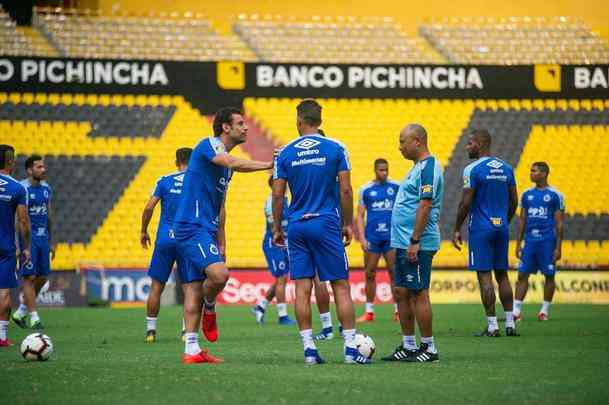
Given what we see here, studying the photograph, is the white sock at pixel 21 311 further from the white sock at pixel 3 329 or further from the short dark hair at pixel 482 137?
the short dark hair at pixel 482 137

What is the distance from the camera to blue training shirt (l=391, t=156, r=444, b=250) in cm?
986

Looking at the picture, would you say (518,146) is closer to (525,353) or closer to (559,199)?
(559,199)

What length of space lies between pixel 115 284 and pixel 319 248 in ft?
52.8

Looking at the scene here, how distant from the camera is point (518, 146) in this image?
30391mm

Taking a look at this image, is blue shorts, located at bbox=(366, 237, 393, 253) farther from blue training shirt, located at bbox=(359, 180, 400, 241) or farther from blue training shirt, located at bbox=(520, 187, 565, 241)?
blue training shirt, located at bbox=(520, 187, 565, 241)

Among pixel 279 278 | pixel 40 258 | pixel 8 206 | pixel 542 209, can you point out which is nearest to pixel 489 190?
pixel 542 209

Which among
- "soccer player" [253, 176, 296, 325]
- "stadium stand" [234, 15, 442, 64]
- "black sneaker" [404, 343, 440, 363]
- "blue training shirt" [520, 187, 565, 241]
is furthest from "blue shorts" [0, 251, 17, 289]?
"stadium stand" [234, 15, 442, 64]

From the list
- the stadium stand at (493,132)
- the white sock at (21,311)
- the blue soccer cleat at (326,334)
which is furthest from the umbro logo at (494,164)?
the stadium stand at (493,132)

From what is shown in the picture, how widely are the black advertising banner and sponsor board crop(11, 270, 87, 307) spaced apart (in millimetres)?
5925

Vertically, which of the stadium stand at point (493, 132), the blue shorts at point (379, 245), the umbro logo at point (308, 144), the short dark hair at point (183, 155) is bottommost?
the blue shorts at point (379, 245)

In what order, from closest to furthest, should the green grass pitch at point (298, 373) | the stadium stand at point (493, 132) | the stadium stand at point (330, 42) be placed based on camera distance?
the green grass pitch at point (298, 373), the stadium stand at point (493, 132), the stadium stand at point (330, 42)

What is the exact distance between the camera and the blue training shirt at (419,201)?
32.3ft

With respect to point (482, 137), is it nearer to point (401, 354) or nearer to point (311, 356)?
point (401, 354)

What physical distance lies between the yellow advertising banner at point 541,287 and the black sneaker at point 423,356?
50.5ft
